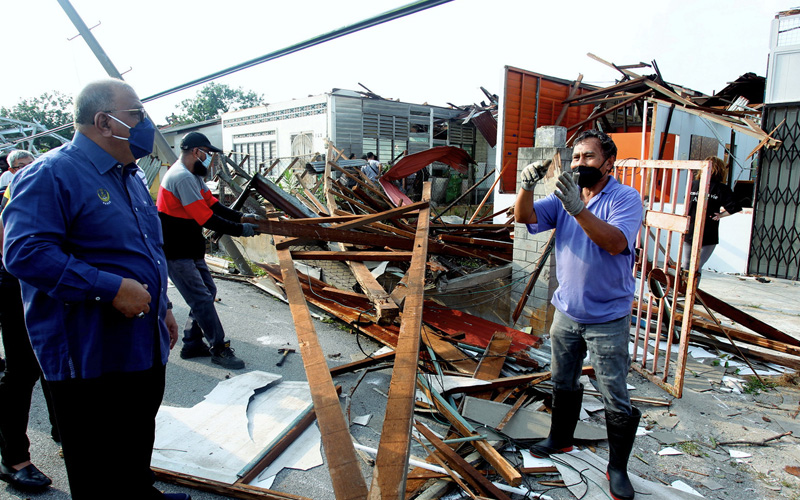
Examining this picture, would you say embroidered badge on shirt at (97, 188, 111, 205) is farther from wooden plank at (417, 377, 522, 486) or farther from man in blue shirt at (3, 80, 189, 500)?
wooden plank at (417, 377, 522, 486)

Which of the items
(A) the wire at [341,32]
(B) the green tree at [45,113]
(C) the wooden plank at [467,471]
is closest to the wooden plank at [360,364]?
(C) the wooden plank at [467,471]

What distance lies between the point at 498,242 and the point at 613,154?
12.8ft

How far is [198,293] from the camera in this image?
13.3 ft

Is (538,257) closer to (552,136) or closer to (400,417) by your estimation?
(552,136)

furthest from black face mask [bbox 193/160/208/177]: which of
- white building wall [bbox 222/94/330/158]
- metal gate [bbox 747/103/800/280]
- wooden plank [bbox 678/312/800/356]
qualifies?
white building wall [bbox 222/94/330/158]

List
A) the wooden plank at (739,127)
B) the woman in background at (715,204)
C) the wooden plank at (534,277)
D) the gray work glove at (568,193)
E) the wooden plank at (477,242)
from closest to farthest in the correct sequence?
the gray work glove at (568,193) < the wooden plank at (534,277) < the woman in background at (715,204) < the wooden plank at (477,242) < the wooden plank at (739,127)

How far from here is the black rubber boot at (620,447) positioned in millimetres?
2531

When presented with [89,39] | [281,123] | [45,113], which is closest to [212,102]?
[45,113]

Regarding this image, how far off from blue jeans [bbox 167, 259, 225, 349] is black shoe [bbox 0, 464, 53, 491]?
5.56 feet

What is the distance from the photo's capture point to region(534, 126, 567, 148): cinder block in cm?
507

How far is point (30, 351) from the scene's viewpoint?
253 centimetres

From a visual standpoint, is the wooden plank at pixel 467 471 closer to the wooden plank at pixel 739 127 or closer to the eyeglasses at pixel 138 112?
the eyeglasses at pixel 138 112

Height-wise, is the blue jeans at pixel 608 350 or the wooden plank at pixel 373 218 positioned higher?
the wooden plank at pixel 373 218

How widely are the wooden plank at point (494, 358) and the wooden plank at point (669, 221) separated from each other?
1.74 metres
